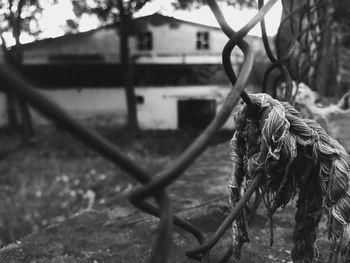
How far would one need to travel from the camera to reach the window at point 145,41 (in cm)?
1523

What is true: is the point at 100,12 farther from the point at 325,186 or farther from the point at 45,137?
the point at 325,186

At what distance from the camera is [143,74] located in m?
14.9

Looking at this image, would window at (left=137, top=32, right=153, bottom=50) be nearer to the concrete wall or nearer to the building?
the building

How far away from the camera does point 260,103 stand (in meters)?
0.57

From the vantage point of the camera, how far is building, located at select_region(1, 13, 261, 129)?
14648mm

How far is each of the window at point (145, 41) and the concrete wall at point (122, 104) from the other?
187cm

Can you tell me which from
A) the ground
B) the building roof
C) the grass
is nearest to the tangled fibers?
the ground

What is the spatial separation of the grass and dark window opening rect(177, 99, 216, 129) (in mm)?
1136

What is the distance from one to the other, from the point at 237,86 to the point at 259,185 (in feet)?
0.87

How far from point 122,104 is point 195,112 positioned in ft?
10.2

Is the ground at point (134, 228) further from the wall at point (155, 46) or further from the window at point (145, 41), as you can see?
the window at point (145, 41)

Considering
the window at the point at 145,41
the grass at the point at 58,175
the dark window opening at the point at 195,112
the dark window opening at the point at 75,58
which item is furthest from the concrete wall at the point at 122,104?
the window at the point at 145,41

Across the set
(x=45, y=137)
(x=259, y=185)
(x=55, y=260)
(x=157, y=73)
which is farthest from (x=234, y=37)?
(x=157, y=73)

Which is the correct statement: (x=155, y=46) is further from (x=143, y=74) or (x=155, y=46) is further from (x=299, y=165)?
(x=299, y=165)
